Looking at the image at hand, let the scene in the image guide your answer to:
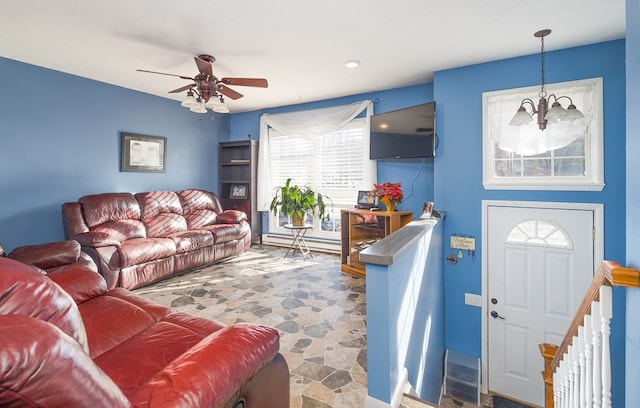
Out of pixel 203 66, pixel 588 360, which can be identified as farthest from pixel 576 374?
pixel 203 66

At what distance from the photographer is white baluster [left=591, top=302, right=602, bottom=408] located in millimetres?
1318

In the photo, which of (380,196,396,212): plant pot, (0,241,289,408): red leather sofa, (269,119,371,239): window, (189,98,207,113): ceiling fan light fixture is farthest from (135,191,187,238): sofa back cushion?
(380,196,396,212): plant pot

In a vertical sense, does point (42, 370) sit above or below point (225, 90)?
below

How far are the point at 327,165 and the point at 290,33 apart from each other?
2593 millimetres

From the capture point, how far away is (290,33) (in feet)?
9.07

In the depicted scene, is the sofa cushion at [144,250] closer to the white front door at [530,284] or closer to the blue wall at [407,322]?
the blue wall at [407,322]

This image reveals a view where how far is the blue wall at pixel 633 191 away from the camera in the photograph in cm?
126

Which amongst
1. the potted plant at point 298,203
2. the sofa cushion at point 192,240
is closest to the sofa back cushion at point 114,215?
the sofa cushion at point 192,240

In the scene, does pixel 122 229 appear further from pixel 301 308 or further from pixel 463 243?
pixel 463 243

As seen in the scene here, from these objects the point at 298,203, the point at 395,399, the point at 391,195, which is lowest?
the point at 395,399

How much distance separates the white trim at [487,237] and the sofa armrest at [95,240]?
418 cm

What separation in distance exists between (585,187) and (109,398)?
388cm

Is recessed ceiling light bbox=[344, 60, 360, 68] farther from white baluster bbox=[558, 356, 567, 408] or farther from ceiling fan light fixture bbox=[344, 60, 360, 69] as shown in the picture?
white baluster bbox=[558, 356, 567, 408]

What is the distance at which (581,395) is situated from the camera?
1475mm
